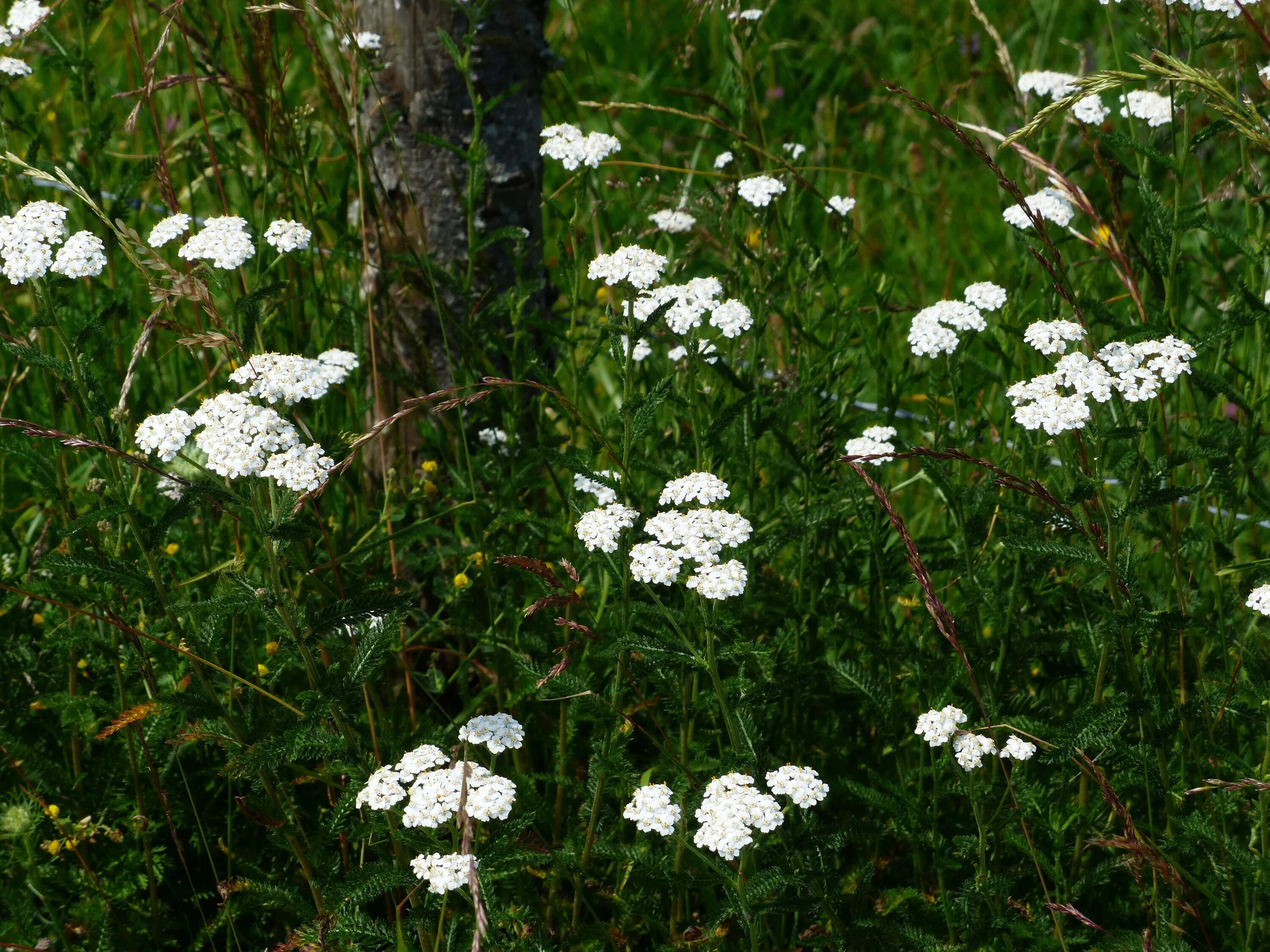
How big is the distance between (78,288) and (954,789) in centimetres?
300

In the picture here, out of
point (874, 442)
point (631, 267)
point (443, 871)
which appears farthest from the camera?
point (874, 442)

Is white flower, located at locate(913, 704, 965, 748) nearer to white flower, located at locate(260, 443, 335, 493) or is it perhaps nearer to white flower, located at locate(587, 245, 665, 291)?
white flower, located at locate(587, 245, 665, 291)

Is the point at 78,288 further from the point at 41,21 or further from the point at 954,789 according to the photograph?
the point at 954,789

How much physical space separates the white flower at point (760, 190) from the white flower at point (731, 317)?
0.43 m

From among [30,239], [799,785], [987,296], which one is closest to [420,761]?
[799,785]

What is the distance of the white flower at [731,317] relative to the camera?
232 centimetres

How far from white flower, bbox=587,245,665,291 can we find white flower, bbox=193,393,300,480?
0.67 meters

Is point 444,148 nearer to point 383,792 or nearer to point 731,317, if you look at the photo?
point 731,317

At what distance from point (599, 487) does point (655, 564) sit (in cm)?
43

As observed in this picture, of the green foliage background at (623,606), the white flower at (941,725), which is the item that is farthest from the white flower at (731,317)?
the white flower at (941,725)

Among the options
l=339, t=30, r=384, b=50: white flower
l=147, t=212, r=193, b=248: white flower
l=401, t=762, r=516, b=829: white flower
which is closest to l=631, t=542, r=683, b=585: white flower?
l=401, t=762, r=516, b=829: white flower

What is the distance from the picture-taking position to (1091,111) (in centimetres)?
278

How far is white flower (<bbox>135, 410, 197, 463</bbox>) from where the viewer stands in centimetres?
192

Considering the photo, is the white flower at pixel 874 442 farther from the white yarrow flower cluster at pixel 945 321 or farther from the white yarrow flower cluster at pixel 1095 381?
the white yarrow flower cluster at pixel 1095 381
